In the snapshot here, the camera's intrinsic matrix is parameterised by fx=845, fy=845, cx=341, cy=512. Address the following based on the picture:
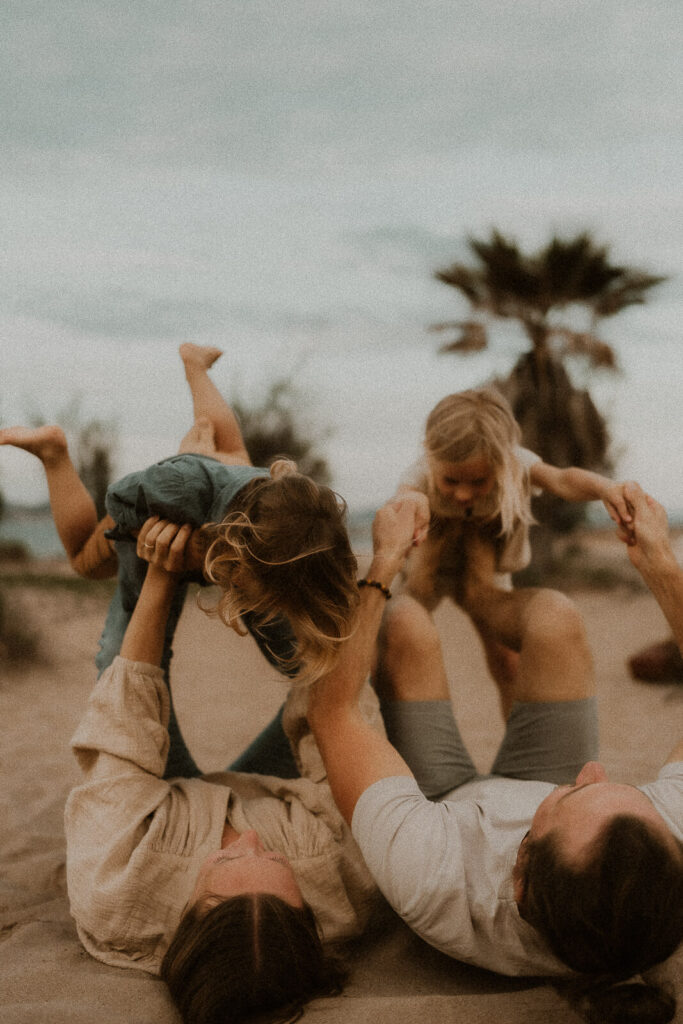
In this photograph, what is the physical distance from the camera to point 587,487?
2998 mm

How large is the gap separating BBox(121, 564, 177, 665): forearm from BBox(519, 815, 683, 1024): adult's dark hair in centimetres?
117

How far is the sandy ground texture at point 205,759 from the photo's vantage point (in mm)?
1875

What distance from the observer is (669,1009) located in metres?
1.80

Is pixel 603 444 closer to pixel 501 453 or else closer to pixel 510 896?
pixel 501 453

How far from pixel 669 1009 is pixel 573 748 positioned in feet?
2.51

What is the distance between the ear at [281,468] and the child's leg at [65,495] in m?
0.91

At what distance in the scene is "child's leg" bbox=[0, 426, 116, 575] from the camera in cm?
302

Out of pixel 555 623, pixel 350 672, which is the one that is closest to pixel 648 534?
pixel 555 623

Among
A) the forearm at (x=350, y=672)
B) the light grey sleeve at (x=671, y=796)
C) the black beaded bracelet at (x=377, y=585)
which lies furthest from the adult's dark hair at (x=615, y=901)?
the black beaded bracelet at (x=377, y=585)

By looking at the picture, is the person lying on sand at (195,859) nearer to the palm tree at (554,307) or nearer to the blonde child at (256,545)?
the blonde child at (256,545)

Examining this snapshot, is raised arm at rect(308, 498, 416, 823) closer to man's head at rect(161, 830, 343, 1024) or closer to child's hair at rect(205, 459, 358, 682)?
child's hair at rect(205, 459, 358, 682)

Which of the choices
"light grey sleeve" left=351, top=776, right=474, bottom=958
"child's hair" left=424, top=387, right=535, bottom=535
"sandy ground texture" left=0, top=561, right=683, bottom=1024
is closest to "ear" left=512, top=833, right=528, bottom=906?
"light grey sleeve" left=351, top=776, right=474, bottom=958

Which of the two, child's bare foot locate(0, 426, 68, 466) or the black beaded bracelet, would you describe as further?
child's bare foot locate(0, 426, 68, 466)

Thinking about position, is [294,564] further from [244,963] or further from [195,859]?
[244,963]
